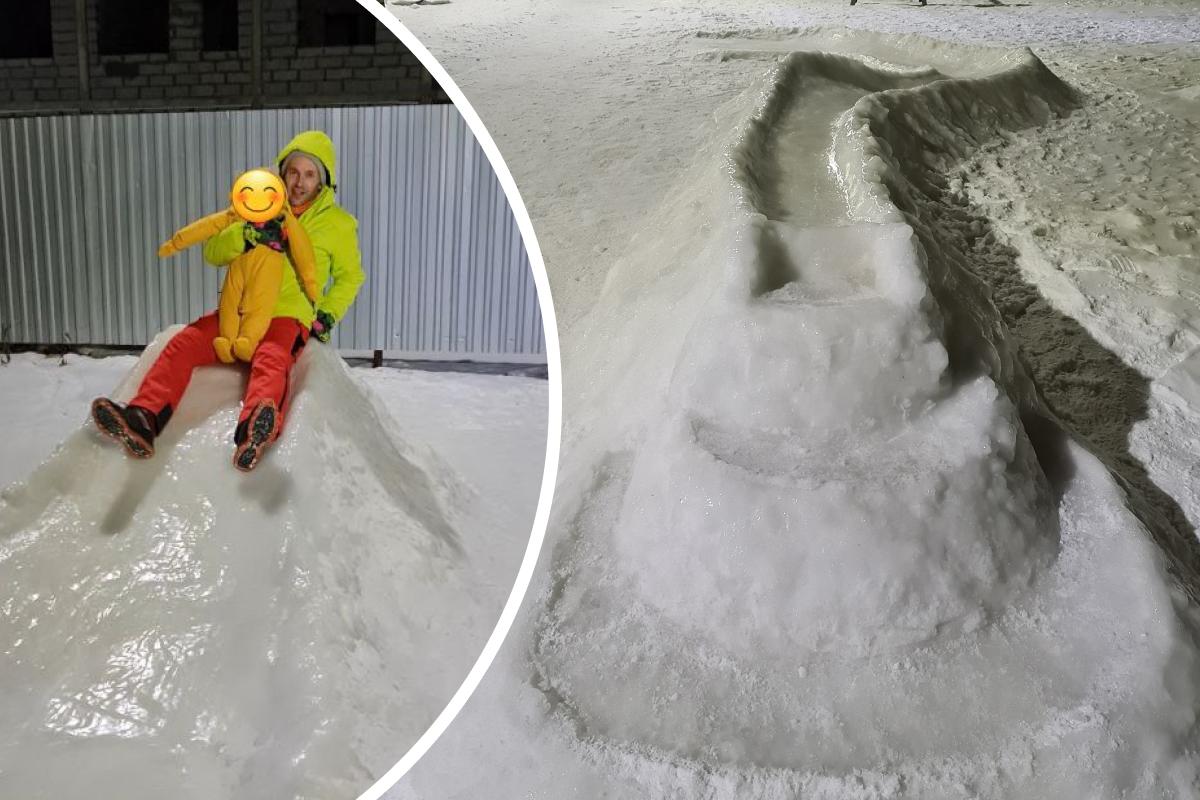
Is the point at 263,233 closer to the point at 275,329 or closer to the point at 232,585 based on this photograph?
the point at 275,329

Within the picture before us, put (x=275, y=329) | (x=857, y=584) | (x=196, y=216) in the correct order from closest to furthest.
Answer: (x=196, y=216) → (x=275, y=329) → (x=857, y=584)

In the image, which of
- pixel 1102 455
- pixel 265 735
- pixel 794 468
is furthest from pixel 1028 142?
pixel 265 735

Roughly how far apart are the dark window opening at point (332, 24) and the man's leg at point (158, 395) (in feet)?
1.17

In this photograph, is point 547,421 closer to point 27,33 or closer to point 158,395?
point 158,395

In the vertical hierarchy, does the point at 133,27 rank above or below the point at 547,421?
above

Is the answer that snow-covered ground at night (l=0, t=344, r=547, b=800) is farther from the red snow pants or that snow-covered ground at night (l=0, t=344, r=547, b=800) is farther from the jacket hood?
the jacket hood

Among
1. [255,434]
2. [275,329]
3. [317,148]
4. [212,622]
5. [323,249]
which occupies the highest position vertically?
[317,148]

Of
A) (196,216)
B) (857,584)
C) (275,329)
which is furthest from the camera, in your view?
(857,584)

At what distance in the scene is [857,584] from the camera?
79.7 inches

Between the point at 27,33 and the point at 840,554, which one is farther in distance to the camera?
the point at 840,554

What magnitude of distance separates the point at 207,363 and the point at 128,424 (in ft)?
0.37

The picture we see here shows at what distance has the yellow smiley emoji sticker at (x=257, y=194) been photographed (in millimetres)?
1106

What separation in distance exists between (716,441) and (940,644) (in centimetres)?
61

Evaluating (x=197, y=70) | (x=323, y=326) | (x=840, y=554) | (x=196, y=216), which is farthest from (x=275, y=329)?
(x=840, y=554)
